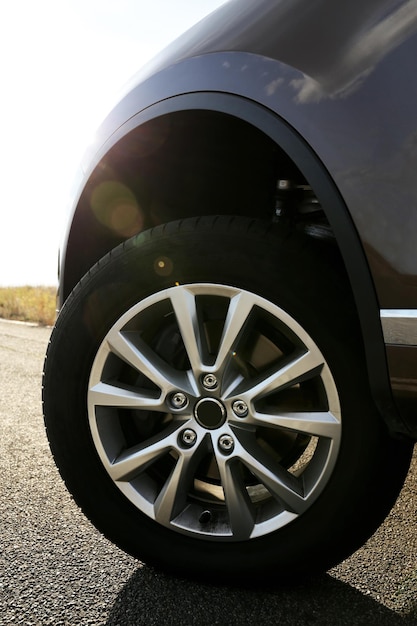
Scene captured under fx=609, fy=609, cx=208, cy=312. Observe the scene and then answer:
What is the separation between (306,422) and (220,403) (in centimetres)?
23

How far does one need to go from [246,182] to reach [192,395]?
2.49ft

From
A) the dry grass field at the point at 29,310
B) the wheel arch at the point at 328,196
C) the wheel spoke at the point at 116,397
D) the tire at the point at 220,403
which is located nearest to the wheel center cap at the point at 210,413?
the tire at the point at 220,403

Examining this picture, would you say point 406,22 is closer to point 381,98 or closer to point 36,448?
point 381,98

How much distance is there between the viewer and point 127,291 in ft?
5.37

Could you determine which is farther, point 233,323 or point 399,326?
point 233,323

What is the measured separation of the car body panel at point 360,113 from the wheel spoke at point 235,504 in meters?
0.43

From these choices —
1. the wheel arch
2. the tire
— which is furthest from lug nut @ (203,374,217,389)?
the wheel arch

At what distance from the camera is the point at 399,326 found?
132 centimetres

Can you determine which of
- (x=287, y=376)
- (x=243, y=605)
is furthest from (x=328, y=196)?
(x=243, y=605)

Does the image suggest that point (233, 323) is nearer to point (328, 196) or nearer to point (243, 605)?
point (328, 196)

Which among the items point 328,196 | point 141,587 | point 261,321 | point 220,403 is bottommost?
point 141,587

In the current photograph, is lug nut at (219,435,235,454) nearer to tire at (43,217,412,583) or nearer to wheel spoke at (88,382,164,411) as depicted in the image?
tire at (43,217,412,583)

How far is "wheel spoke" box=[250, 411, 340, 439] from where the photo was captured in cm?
144

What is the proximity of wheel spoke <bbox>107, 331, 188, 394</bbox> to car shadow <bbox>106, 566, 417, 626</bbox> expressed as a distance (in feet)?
1.69
